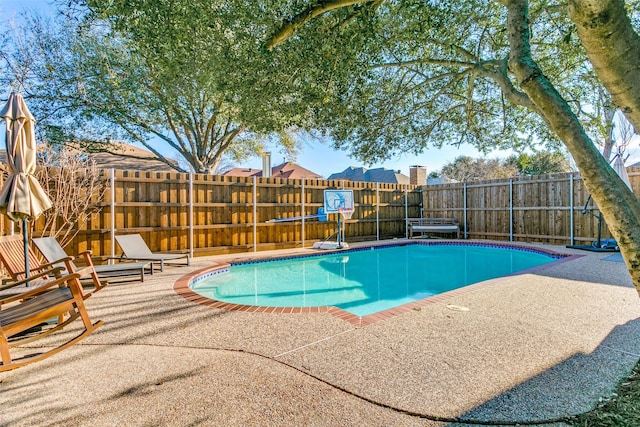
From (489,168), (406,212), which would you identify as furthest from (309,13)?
(489,168)

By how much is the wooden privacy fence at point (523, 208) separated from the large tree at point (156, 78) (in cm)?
874

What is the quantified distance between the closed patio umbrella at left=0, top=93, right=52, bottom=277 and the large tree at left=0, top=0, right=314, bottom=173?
1.21 m

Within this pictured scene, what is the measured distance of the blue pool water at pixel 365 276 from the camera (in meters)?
6.00

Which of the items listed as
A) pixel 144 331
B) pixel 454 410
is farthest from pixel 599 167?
pixel 144 331

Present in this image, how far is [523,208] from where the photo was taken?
37.1ft

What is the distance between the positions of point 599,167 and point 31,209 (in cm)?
527

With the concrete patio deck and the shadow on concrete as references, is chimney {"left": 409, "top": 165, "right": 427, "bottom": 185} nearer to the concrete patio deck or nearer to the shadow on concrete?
the concrete patio deck

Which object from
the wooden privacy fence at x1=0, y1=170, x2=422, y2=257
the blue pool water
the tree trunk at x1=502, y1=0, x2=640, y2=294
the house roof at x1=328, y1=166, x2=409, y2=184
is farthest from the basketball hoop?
the house roof at x1=328, y1=166, x2=409, y2=184

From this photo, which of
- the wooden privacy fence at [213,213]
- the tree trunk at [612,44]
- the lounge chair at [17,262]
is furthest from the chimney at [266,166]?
the tree trunk at [612,44]

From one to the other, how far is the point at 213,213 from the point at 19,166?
5.30 metres

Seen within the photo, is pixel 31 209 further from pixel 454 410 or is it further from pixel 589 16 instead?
pixel 589 16

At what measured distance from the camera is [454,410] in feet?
6.53

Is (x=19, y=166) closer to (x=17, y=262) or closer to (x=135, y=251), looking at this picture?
(x=17, y=262)

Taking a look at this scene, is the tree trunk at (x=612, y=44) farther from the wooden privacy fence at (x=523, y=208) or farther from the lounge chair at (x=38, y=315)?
the wooden privacy fence at (x=523, y=208)
